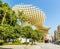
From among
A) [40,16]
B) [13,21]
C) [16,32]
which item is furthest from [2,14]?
[40,16]

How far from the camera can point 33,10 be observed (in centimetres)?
9462

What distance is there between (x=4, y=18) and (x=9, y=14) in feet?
4.35

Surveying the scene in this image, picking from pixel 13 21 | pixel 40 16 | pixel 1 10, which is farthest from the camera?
pixel 40 16

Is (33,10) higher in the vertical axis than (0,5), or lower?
higher

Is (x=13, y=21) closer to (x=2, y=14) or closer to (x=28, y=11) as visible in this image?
(x=2, y=14)

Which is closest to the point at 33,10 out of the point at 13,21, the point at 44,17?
the point at 44,17

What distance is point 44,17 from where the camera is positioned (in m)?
104

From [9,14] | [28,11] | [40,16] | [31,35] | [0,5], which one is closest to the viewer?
[0,5]

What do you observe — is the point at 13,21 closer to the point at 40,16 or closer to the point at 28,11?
the point at 28,11

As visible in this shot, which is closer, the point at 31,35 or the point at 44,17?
the point at 31,35

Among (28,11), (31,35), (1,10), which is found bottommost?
(31,35)

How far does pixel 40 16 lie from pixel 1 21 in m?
74.8

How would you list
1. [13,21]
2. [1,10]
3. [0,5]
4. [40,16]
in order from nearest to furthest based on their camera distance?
[1,10]
[0,5]
[13,21]
[40,16]

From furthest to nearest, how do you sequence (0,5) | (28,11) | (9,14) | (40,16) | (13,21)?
(40,16)
(28,11)
(13,21)
(9,14)
(0,5)
